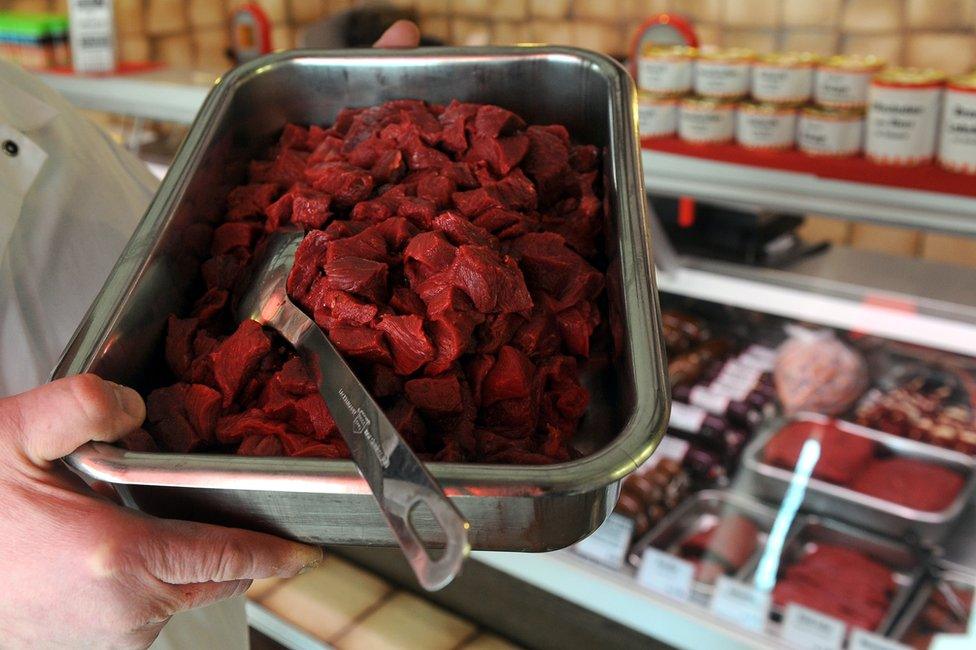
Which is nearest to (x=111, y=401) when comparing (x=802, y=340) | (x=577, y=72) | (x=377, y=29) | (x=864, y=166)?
(x=577, y=72)

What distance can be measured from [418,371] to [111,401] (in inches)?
9.8

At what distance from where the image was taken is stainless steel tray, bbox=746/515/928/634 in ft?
5.24

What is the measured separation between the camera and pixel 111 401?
26.1 inches

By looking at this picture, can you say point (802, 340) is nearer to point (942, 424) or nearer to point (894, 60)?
point (942, 424)

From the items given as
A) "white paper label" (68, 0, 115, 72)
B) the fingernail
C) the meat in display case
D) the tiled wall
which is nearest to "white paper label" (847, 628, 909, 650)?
the meat in display case

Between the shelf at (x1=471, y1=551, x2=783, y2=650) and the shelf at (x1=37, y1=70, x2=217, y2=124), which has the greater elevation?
the shelf at (x1=37, y1=70, x2=217, y2=124)

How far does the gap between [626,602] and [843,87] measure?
3.34 feet

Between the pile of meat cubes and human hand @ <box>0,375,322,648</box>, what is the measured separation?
0.25ft

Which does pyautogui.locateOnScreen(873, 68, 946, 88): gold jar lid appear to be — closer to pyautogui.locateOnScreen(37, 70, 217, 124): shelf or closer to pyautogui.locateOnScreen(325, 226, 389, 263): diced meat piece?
pyautogui.locateOnScreen(325, 226, 389, 263): diced meat piece

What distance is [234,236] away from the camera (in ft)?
3.19

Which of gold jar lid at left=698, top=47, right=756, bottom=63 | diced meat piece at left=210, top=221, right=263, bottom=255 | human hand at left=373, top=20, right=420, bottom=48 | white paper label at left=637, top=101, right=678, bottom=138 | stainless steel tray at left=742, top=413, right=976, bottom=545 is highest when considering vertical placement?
human hand at left=373, top=20, right=420, bottom=48

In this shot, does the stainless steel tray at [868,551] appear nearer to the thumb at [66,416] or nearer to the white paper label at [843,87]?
the white paper label at [843,87]

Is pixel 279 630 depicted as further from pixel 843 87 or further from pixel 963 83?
pixel 963 83

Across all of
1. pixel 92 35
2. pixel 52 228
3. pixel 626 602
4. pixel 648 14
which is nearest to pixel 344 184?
pixel 52 228
